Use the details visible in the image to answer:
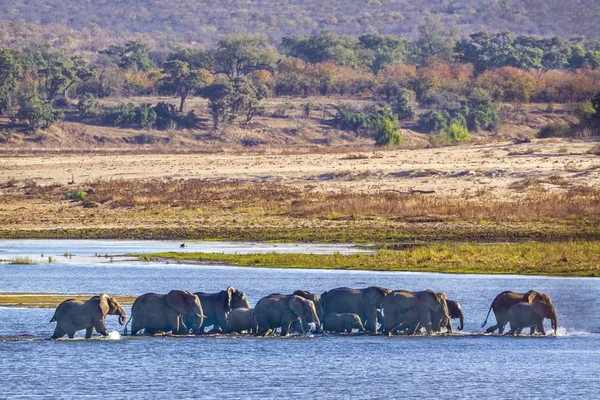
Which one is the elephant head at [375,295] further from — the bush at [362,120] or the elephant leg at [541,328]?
the bush at [362,120]

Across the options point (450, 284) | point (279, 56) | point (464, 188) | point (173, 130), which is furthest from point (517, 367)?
point (279, 56)

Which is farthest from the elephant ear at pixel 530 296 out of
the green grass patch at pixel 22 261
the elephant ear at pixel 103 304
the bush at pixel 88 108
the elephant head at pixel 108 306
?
the bush at pixel 88 108

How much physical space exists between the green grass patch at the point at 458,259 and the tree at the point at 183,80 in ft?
207

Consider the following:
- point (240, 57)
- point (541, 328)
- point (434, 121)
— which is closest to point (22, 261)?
point (541, 328)

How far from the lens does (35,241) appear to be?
41.5 meters

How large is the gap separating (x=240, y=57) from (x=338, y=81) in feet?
44.3

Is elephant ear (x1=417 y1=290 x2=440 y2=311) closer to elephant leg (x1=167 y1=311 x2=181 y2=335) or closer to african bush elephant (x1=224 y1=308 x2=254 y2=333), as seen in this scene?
african bush elephant (x1=224 y1=308 x2=254 y2=333)

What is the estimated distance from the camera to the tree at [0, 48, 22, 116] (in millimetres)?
89812

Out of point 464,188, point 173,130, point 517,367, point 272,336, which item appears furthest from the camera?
point 173,130

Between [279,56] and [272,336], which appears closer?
[272,336]

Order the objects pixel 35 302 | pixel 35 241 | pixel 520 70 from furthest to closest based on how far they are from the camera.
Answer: pixel 520 70 < pixel 35 241 < pixel 35 302

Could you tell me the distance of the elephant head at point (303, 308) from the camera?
2294 centimetres

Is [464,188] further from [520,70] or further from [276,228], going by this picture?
[520,70]

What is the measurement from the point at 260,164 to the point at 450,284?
33.0 metres
